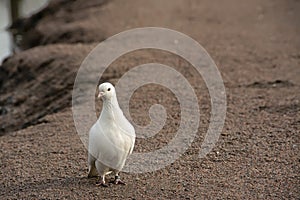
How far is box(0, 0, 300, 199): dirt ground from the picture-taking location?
16.2 ft

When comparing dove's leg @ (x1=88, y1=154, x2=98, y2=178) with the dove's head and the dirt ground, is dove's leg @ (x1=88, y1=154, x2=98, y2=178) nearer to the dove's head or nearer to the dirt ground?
the dirt ground

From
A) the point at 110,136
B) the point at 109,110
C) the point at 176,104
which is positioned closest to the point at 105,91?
the point at 109,110

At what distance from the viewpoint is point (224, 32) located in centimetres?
1096

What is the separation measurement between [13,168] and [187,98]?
2.45 meters

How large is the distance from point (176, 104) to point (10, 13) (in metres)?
13.2

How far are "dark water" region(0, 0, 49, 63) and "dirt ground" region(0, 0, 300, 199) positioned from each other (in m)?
1.17

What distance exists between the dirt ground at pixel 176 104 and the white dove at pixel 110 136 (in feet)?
0.97

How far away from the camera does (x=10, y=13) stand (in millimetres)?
19094

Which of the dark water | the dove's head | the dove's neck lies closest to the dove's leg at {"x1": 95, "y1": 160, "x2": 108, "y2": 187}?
the dove's neck

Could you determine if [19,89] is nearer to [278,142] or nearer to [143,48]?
[143,48]

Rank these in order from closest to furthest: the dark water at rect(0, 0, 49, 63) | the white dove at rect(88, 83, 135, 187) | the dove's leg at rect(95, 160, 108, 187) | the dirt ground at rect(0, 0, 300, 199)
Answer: the white dove at rect(88, 83, 135, 187), the dove's leg at rect(95, 160, 108, 187), the dirt ground at rect(0, 0, 300, 199), the dark water at rect(0, 0, 49, 63)

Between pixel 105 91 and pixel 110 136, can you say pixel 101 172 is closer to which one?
pixel 110 136

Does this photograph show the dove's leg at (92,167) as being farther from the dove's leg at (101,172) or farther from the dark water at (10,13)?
the dark water at (10,13)

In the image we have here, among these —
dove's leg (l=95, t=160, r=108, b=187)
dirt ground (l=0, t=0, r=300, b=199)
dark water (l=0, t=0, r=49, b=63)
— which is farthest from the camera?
dark water (l=0, t=0, r=49, b=63)
